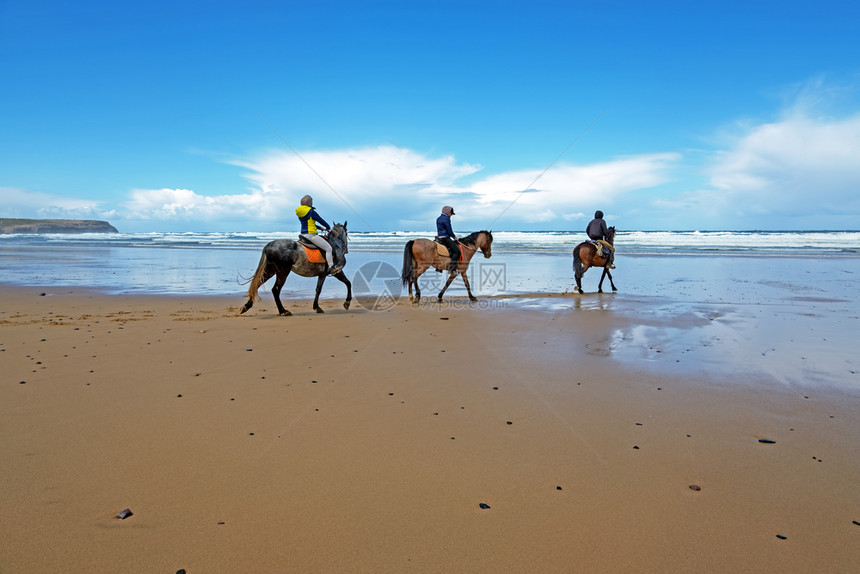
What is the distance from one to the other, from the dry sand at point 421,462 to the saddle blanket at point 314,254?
14.8 feet

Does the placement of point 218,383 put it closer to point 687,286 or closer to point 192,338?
point 192,338

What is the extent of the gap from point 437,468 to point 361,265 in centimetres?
2106

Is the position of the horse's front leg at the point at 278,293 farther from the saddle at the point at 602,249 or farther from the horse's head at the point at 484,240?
the saddle at the point at 602,249

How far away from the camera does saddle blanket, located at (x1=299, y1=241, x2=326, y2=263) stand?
429 inches

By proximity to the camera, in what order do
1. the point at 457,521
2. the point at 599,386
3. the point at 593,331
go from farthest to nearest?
1. the point at 593,331
2. the point at 599,386
3. the point at 457,521

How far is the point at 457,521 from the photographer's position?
8.66 feet

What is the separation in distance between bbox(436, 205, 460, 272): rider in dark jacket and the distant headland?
92.9 m

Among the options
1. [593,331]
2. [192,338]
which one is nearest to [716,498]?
[593,331]

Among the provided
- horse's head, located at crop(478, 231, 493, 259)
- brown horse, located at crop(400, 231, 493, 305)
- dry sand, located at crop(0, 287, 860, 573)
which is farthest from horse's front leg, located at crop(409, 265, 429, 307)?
dry sand, located at crop(0, 287, 860, 573)

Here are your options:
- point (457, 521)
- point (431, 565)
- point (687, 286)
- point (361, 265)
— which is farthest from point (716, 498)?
point (361, 265)

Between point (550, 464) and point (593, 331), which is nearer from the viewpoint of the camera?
point (550, 464)

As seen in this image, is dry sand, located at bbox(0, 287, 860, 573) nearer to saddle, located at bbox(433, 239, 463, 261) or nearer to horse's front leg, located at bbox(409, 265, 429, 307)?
horse's front leg, located at bbox(409, 265, 429, 307)

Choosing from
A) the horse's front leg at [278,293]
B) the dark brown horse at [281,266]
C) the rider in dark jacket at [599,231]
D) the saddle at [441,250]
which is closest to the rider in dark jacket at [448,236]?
the saddle at [441,250]

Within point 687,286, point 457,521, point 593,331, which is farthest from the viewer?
point 687,286
